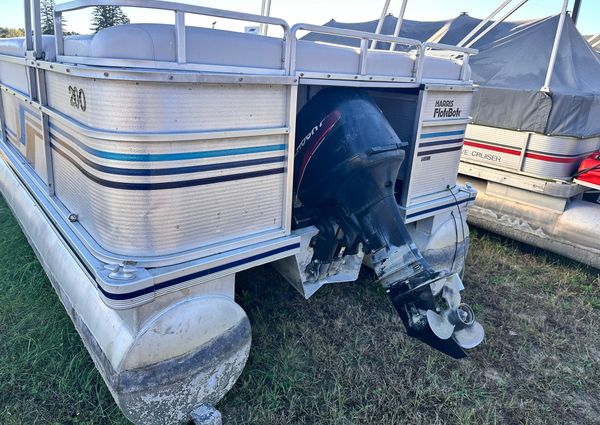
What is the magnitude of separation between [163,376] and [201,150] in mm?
1086

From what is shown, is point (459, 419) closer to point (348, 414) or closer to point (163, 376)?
point (348, 414)

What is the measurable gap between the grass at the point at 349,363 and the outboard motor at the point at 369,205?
0.35 metres

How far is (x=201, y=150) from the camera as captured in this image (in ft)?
6.98

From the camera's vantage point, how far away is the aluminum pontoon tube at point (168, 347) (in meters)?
2.17

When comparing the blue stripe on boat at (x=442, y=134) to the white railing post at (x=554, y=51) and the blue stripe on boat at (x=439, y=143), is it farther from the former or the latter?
the white railing post at (x=554, y=51)

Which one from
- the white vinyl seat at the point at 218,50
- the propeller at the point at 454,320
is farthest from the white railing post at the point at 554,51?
the propeller at the point at 454,320

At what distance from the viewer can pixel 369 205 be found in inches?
105

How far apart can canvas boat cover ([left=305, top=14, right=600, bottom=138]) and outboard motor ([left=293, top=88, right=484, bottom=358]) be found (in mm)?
2352

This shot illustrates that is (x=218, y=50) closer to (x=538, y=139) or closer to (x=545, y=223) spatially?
(x=538, y=139)

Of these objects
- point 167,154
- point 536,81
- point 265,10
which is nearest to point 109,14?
point 265,10

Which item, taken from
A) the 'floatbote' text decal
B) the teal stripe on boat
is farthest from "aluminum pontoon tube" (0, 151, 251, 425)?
the 'floatbote' text decal

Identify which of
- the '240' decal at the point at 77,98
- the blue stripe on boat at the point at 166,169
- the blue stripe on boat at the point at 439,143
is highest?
the '240' decal at the point at 77,98

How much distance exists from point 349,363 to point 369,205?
3.36 ft

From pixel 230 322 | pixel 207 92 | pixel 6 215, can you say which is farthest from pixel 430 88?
pixel 6 215
